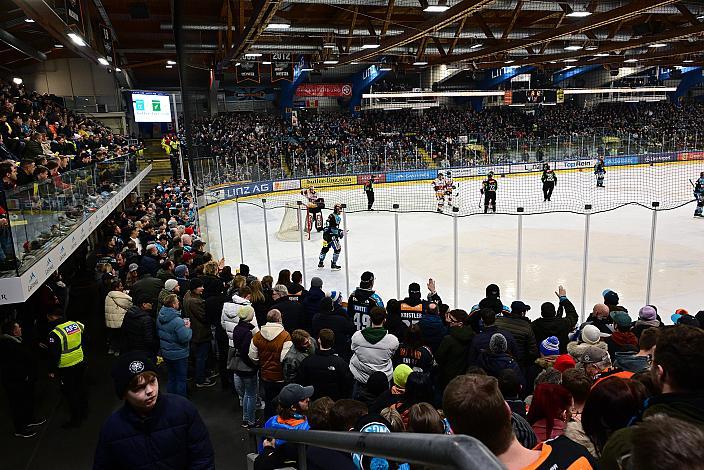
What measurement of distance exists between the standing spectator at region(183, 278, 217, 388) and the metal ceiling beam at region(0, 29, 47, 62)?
1526cm

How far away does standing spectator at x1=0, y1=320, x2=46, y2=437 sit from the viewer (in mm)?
5523

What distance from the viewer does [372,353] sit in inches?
178

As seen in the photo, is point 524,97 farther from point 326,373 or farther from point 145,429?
point 145,429

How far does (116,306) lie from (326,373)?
4370 mm

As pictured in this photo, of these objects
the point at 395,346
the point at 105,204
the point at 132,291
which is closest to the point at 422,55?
the point at 105,204

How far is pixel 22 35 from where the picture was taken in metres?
19.5

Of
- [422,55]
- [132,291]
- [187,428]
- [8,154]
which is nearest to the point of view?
[187,428]

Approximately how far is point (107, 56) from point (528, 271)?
1728 centimetres

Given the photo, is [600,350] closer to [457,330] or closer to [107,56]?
[457,330]

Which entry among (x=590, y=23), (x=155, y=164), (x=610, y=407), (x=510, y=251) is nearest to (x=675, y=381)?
(x=610, y=407)

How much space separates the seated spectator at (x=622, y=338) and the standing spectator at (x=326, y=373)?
98.0 inches

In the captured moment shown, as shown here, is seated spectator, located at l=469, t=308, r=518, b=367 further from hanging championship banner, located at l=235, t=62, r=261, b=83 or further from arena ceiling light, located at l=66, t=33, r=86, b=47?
hanging championship banner, located at l=235, t=62, r=261, b=83

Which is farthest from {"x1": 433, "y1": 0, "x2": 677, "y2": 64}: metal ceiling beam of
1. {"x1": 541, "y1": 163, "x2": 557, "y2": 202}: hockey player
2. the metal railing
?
the metal railing

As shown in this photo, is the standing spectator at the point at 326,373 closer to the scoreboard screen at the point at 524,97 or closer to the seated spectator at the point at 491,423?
the seated spectator at the point at 491,423
